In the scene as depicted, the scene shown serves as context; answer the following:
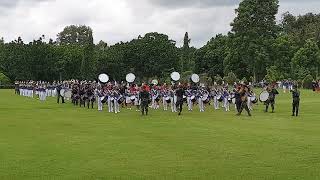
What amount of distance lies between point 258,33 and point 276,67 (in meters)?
6.58

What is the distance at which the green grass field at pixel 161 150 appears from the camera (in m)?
14.4

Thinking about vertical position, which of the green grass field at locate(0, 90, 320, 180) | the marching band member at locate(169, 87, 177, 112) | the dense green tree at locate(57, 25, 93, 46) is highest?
the dense green tree at locate(57, 25, 93, 46)

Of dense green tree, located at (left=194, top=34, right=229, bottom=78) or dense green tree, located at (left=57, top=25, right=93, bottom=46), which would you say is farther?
dense green tree, located at (left=57, top=25, right=93, bottom=46)

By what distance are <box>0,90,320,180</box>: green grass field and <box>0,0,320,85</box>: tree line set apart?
59.9 meters

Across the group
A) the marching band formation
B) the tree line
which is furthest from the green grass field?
the tree line

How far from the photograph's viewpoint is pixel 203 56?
386ft

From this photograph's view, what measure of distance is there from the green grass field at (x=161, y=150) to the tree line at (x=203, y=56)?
59.9 meters

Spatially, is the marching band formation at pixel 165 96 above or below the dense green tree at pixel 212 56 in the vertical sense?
below

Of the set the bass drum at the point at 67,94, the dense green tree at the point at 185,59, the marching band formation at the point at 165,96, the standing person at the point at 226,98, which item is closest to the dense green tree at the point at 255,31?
the dense green tree at the point at 185,59

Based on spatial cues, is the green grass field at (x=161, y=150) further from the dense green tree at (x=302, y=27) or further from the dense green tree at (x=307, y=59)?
the dense green tree at (x=302, y=27)

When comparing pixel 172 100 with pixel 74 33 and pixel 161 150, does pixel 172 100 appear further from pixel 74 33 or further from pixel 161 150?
pixel 74 33

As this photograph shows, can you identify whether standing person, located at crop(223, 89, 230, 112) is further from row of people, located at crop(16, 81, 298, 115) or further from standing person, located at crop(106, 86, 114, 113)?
standing person, located at crop(106, 86, 114, 113)

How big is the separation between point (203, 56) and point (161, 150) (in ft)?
329

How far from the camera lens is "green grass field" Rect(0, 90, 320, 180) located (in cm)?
1440
